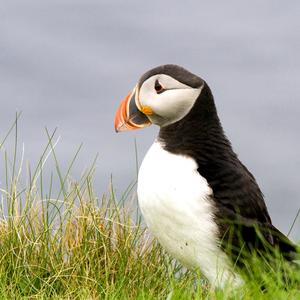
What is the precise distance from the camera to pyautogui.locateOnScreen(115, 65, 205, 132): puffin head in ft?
19.9

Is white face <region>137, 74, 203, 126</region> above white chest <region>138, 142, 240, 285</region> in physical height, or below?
Answer: above

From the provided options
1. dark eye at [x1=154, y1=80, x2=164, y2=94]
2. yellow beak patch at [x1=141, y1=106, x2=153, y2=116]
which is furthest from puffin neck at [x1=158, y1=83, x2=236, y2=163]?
dark eye at [x1=154, y1=80, x2=164, y2=94]

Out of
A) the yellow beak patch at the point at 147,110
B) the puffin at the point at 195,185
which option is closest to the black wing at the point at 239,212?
the puffin at the point at 195,185

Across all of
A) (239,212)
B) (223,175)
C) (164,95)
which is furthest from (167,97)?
(239,212)

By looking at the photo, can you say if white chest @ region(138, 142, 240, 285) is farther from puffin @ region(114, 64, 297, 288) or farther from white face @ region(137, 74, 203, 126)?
white face @ region(137, 74, 203, 126)

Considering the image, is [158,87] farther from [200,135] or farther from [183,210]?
[183,210]

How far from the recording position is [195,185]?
5809 mm

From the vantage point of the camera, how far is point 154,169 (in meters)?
5.97

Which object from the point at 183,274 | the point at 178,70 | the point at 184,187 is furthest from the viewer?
the point at 183,274

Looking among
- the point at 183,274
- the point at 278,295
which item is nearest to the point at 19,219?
the point at 183,274

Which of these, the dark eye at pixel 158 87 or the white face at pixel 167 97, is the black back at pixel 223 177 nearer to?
the white face at pixel 167 97

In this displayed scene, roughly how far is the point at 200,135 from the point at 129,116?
544mm

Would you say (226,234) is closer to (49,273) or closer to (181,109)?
(181,109)

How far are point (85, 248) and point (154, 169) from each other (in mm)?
1162
